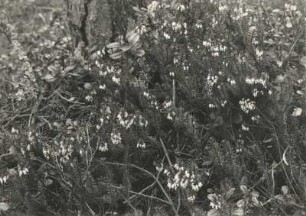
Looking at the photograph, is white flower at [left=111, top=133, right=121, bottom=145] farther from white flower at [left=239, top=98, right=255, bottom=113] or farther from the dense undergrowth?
white flower at [left=239, top=98, right=255, bottom=113]

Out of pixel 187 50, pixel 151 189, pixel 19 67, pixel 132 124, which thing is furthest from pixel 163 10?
pixel 19 67

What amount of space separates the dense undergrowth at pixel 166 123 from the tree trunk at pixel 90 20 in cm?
11

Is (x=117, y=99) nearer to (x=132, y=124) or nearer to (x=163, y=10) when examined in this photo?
(x=132, y=124)

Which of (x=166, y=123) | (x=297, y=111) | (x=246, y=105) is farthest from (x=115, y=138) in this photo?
(x=297, y=111)

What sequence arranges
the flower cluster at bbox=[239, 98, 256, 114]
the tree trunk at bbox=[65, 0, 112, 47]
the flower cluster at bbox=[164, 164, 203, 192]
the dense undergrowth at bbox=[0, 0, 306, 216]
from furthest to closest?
the tree trunk at bbox=[65, 0, 112, 47] → the flower cluster at bbox=[239, 98, 256, 114] → the dense undergrowth at bbox=[0, 0, 306, 216] → the flower cluster at bbox=[164, 164, 203, 192]

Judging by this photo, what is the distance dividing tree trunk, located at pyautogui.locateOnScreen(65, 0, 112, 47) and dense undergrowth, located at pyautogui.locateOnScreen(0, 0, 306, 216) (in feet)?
0.35

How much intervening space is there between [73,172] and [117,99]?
0.76 metres

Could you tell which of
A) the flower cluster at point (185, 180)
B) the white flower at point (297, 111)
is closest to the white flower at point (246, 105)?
the white flower at point (297, 111)

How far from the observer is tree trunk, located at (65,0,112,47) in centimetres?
387

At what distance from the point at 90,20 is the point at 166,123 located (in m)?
1.05

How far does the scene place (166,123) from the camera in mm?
3402

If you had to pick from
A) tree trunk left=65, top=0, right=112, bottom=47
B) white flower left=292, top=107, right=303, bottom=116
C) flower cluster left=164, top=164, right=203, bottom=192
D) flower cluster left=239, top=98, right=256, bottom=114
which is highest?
tree trunk left=65, top=0, right=112, bottom=47

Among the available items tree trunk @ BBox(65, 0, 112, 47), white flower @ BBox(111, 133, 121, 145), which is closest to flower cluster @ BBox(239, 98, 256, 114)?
white flower @ BBox(111, 133, 121, 145)

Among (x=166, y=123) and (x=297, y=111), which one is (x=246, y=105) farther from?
(x=166, y=123)
